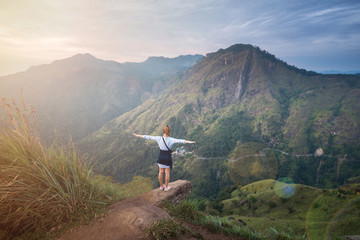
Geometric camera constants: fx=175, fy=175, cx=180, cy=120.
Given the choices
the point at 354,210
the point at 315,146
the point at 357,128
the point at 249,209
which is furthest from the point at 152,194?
the point at 357,128

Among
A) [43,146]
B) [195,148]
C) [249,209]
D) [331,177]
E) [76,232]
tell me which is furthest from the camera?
[195,148]

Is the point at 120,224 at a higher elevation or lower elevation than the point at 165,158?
lower

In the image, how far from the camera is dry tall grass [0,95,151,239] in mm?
3928

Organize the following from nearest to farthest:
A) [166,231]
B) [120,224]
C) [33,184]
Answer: [166,231]
[33,184]
[120,224]

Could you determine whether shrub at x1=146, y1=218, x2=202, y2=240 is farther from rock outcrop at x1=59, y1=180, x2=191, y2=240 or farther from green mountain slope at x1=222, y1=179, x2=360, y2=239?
green mountain slope at x1=222, y1=179, x2=360, y2=239

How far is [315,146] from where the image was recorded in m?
161

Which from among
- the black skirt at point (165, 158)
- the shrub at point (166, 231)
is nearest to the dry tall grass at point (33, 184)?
the shrub at point (166, 231)

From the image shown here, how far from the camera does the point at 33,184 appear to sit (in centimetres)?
413

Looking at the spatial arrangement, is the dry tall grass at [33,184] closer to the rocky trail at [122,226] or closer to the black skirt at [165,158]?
the rocky trail at [122,226]

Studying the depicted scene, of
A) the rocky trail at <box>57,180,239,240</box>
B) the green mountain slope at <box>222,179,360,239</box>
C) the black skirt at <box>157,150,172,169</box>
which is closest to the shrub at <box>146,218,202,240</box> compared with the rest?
the rocky trail at <box>57,180,239,240</box>

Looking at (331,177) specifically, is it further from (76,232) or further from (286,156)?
(76,232)

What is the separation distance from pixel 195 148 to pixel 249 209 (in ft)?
431

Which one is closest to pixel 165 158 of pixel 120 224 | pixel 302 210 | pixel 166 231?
pixel 120 224

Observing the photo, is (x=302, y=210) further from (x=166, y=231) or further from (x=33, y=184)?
(x=33, y=184)
